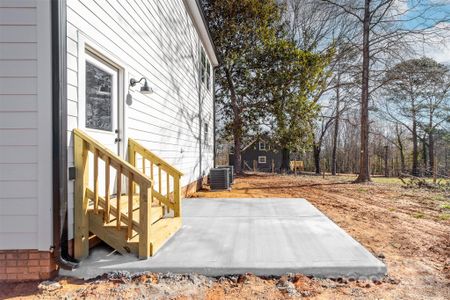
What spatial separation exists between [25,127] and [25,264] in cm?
130

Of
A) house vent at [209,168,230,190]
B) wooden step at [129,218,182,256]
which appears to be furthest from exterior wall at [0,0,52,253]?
house vent at [209,168,230,190]

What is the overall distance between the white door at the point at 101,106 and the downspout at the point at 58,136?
1.36 feet

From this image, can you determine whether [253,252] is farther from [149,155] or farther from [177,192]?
[149,155]

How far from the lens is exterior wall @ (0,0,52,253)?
288 centimetres

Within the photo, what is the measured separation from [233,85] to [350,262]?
16.2m

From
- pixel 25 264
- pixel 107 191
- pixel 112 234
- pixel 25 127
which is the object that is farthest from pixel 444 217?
pixel 25 127

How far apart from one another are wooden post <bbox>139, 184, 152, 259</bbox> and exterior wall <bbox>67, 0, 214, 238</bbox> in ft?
2.30

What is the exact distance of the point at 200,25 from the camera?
1009cm

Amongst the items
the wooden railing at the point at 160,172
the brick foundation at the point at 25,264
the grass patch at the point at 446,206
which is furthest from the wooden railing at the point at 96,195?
the grass patch at the point at 446,206

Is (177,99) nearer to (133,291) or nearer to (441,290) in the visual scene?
(133,291)

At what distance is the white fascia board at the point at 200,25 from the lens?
867 cm

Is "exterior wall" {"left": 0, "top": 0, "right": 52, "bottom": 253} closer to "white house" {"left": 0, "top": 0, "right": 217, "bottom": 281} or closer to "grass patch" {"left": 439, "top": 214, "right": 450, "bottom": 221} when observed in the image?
"white house" {"left": 0, "top": 0, "right": 217, "bottom": 281}

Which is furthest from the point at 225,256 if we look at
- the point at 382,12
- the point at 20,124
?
the point at 382,12

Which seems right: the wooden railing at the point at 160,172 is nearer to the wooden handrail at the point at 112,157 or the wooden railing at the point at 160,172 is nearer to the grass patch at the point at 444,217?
the wooden handrail at the point at 112,157
